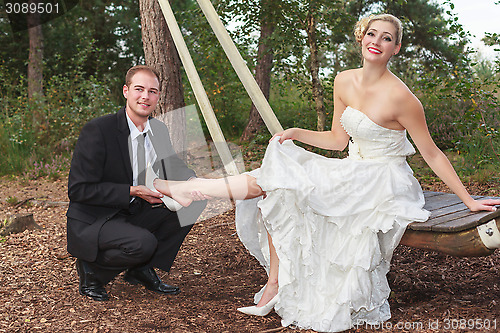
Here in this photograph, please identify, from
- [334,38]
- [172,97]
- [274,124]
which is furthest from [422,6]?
[274,124]

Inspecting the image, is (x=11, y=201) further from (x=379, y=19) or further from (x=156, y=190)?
(x=379, y=19)

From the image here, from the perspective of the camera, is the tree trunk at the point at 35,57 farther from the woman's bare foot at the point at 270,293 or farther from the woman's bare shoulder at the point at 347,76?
the woman's bare foot at the point at 270,293

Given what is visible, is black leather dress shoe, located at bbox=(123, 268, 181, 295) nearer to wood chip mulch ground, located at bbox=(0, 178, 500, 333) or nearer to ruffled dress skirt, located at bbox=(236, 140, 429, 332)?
wood chip mulch ground, located at bbox=(0, 178, 500, 333)

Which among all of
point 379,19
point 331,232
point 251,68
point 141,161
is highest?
point 251,68

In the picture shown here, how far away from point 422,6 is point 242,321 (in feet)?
26.2

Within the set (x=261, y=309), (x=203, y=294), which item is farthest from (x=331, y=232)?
(x=203, y=294)

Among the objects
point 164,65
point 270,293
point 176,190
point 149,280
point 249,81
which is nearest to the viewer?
point 270,293

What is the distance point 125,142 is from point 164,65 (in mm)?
1959

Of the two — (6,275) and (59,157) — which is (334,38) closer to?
(59,157)

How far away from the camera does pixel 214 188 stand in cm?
259

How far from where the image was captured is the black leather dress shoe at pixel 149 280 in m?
2.82

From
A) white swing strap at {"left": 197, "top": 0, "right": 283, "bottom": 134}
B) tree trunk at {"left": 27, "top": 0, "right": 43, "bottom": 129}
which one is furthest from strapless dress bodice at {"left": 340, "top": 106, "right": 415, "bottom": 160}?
tree trunk at {"left": 27, "top": 0, "right": 43, "bottom": 129}

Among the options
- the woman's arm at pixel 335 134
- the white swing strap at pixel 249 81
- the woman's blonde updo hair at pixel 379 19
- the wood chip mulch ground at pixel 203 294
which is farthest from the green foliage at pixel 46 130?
the woman's blonde updo hair at pixel 379 19

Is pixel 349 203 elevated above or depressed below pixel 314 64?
below
